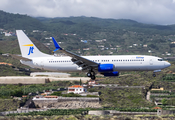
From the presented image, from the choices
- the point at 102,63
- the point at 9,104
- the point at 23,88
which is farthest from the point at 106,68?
the point at 23,88

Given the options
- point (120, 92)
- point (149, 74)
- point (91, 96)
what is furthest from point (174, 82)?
point (91, 96)

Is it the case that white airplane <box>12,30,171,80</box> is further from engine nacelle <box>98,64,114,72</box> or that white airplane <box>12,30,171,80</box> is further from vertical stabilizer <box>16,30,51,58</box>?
vertical stabilizer <box>16,30,51,58</box>

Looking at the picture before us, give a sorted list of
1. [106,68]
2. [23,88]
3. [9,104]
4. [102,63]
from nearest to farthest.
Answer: [106,68] < [102,63] < [9,104] < [23,88]

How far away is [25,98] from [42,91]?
18.0 meters

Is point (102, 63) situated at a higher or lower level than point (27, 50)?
lower

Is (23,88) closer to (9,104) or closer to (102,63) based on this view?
(9,104)

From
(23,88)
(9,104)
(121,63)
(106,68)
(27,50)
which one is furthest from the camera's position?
(23,88)

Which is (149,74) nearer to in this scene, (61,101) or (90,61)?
(61,101)

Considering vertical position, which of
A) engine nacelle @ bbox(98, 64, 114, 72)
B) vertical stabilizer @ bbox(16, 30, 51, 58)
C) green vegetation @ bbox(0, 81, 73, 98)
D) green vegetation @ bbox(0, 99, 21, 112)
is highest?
vertical stabilizer @ bbox(16, 30, 51, 58)

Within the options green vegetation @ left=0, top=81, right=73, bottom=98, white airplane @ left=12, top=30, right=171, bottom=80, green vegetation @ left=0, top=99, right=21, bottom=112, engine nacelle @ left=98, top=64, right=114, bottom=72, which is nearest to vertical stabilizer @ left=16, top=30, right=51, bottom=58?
white airplane @ left=12, top=30, right=171, bottom=80

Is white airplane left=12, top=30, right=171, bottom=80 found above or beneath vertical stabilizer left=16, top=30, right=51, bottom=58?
beneath

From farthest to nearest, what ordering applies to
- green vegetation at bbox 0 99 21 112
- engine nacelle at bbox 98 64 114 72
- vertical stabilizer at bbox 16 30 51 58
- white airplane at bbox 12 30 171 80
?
green vegetation at bbox 0 99 21 112 < vertical stabilizer at bbox 16 30 51 58 < white airplane at bbox 12 30 171 80 < engine nacelle at bbox 98 64 114 72

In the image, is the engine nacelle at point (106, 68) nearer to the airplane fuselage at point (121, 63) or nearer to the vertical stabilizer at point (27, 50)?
the airplane fuselage at point (121, 63)

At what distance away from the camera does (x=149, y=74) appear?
164m
